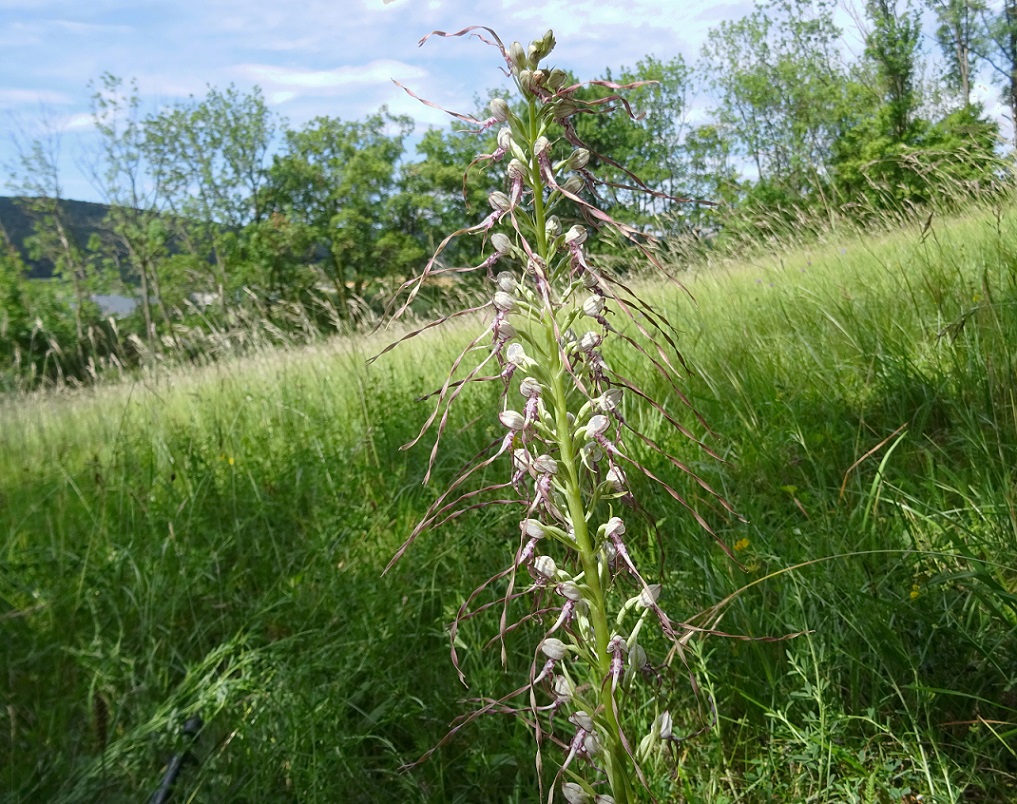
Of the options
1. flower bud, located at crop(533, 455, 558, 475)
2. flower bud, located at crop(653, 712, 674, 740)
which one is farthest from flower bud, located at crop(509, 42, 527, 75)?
flower bud, located at crop(653, 712, 674, 740)

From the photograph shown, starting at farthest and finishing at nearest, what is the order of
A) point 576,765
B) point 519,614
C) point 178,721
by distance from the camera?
1. point 519,614
2. point 178,721
3. point 576,765

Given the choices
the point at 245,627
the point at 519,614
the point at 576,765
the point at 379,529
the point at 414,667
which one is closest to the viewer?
the point at 576,765

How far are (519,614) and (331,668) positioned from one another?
68 centimetres

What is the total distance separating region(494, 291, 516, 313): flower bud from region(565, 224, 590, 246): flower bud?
0.14 meters

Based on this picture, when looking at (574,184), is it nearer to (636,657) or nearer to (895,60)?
(636,657)

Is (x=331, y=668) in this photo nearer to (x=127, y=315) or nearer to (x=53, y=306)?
(x=53, y=306)

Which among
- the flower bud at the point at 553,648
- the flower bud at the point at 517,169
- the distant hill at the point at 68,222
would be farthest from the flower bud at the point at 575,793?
the distant hill at the point at 68,222

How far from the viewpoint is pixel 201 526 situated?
328 centimetres

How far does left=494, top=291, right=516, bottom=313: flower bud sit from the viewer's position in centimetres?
113

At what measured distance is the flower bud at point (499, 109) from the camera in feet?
3.98

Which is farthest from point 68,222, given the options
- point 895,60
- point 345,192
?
point 895,60

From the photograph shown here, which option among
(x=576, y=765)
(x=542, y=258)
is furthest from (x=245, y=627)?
(x=542, y=258)

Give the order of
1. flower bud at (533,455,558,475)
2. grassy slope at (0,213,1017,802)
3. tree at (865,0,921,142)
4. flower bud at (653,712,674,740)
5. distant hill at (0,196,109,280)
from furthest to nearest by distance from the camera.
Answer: distant hill at (0,196,109,280) → tree at (865,0,921,142) → grassy slope at (0,213,1017,802) → flower bud at (653,712,674,740) → flower bud at (533,455,558,475)

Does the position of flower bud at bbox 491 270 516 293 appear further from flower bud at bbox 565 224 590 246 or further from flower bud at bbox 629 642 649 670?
flower bud at bbox 629 642 649 670
